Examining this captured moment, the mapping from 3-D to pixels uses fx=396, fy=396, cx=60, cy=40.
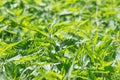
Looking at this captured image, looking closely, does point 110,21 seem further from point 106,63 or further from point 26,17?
point 106,63

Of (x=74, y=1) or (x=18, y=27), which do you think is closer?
(x=18, y=27)

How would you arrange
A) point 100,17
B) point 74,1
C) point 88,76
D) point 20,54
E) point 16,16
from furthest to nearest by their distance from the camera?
point 74,1, point 100,17, point 16,16, point 20,54, point 88,76

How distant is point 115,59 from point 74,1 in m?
1.78

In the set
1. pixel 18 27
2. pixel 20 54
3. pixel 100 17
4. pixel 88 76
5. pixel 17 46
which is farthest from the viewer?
pixel 100 17

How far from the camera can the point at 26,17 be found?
2.95 meters

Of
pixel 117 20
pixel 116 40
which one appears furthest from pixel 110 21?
pixel 116 40

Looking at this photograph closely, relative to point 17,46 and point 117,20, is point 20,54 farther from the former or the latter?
point 117,20

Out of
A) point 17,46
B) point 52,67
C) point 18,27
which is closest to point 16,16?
point 18,27

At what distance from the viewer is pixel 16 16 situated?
2943 millimetres

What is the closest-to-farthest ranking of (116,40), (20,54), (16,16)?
(20,54) → (116,40) → (16,16)

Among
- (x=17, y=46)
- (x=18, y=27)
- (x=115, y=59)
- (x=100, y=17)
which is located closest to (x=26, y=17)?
(x=18, y=27)

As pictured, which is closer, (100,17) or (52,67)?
(52,67)

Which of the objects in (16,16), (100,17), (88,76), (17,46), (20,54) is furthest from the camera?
(100,17)

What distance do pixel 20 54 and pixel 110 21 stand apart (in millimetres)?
1328
